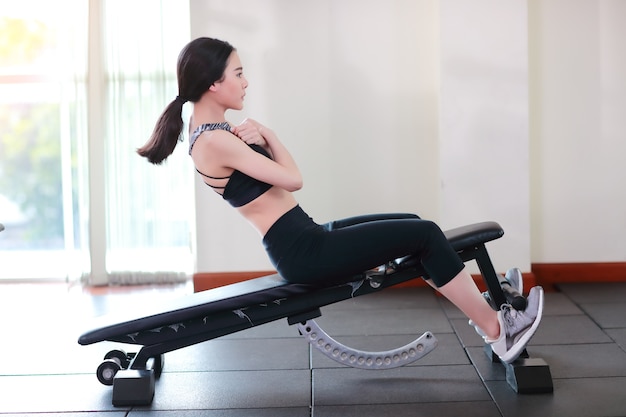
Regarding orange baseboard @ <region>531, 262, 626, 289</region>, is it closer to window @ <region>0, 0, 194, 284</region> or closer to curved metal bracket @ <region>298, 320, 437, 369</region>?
curved metal bracket @ <region>298, 320, 437, 369</region>

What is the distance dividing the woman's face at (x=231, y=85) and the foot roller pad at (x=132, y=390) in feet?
3.33

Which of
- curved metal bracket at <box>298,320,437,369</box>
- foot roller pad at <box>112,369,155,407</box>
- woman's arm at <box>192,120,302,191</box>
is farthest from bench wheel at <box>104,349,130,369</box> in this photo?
woman's arm at <box>192,120,302,191</box>

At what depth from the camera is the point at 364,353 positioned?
3.06 meters

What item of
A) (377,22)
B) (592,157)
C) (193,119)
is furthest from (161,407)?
(592,157)

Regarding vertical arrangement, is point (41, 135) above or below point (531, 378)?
above

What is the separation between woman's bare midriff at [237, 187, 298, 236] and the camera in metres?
2.88

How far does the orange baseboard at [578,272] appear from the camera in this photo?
475cm

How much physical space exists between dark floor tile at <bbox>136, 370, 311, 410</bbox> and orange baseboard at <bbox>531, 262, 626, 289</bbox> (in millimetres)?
2104

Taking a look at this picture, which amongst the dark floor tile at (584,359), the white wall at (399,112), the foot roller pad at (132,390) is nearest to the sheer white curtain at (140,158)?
the white wall at (399,112)

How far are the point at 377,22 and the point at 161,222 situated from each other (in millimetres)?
1785

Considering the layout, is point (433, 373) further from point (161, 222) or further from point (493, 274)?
point (161, 222)

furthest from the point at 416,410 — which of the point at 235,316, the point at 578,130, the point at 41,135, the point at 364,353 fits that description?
the point at 41,135

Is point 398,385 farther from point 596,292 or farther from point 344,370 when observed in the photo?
point 596,292

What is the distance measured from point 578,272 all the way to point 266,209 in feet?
8.42
